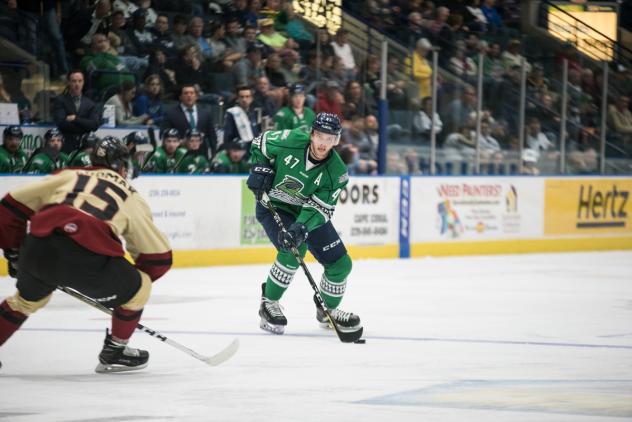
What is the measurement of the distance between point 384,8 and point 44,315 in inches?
368

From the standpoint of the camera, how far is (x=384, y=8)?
660 inches

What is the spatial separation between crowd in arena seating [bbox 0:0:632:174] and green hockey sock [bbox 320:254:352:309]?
4.65m

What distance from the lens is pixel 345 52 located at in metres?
14.9

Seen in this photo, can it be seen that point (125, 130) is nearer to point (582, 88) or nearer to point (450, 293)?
point (450, 293)

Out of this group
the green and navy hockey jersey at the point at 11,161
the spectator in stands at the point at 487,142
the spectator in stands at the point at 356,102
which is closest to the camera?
the green and navy hockey jersey at the point at 11,161

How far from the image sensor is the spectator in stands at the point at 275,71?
46.2ft

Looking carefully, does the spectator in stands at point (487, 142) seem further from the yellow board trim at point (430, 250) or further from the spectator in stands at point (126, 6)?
the spectator in stands at point (126, 6)

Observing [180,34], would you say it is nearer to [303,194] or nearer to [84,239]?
[303,194]

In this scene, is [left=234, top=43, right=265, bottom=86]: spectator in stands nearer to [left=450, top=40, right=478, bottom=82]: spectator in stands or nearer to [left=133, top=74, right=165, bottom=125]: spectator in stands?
[left=133, top=74, right=165, bottom=125]: spectator in stands

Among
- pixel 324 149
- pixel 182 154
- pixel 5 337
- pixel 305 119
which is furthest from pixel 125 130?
pixel 5 337

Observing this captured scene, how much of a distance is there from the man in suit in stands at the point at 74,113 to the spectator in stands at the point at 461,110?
509 cm

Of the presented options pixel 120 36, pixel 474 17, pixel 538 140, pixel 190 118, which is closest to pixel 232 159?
pixel 190 118

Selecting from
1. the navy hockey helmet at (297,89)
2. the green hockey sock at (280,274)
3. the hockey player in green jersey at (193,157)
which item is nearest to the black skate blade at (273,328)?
the green hockey sock at (280,274)

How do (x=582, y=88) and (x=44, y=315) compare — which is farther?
(x=582, y=88)
